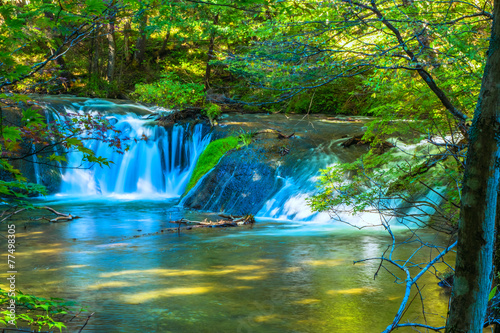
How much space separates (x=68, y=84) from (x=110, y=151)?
7081mm

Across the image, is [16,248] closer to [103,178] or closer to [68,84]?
[103,178]

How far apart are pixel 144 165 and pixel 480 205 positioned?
14.2 m

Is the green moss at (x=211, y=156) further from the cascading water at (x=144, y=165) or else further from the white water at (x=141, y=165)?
the cascading water at (x=144, y=165)

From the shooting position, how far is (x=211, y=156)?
13.3m

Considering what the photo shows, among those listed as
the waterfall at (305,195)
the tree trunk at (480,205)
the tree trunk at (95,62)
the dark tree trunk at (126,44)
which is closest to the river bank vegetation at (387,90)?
the tree trunk at (480,205)

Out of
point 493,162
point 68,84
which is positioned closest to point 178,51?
point 68,84

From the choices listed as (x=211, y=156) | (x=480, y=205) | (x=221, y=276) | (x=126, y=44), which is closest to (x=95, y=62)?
(x=126, y=44)

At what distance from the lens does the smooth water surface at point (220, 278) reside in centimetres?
460

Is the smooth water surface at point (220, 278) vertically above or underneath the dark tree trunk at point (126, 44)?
underneath

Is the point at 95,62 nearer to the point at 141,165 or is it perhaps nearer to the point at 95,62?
the point at 95,62

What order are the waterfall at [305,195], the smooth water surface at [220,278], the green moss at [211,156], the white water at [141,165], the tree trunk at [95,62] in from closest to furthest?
the smooth water surface at [220,278] < the waterfall at [305,195] < the green moss at [211,156] < the white water at [141,165] < the tree trunk at [95,62]

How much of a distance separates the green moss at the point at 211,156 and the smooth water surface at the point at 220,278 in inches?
148

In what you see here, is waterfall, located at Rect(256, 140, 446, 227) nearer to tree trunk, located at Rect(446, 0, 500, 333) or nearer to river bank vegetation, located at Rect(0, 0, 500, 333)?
river bank vegetation, located at Rect(0, 0, 500, 333)

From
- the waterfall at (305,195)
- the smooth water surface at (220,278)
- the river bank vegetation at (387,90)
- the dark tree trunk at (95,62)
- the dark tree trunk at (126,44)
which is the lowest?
the smooth water surface at (220,278)
